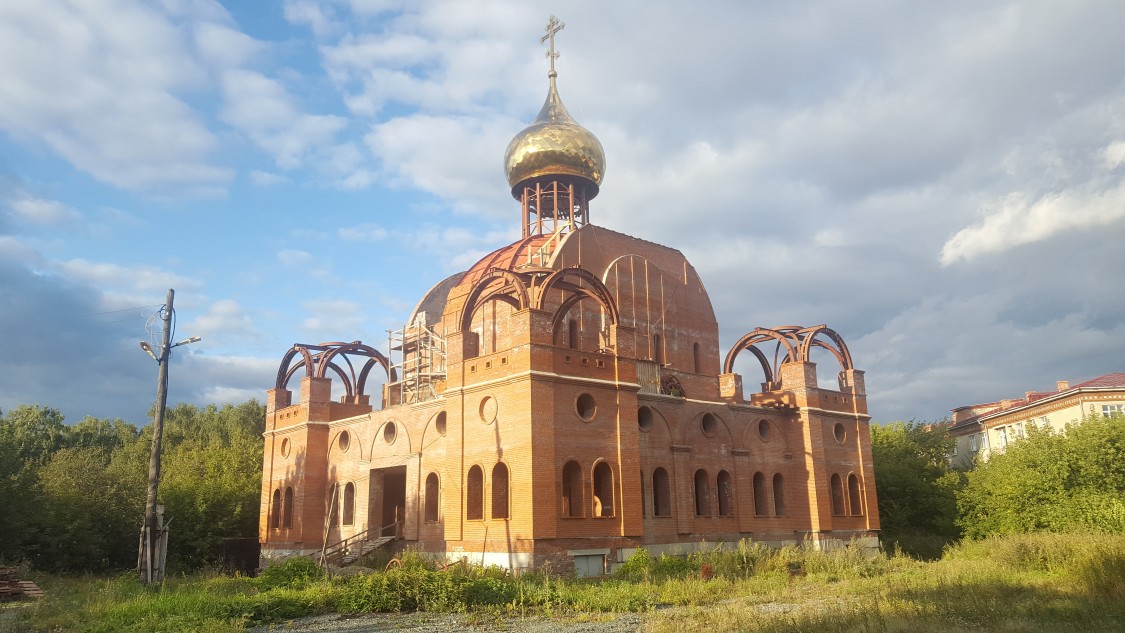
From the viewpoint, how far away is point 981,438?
135 ft

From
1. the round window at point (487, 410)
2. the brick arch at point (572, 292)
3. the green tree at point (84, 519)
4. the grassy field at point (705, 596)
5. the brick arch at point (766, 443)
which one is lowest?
the grassy field at point (705, 596)

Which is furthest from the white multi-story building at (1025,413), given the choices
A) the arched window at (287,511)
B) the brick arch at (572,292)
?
the arched window at (287,511)

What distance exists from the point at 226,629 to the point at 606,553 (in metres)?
9.55

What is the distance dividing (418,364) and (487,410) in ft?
17.2

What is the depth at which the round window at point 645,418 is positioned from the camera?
22812 millimetres

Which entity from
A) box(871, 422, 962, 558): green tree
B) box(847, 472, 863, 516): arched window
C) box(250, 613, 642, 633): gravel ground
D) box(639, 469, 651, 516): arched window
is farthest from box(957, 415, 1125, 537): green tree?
box(250, 613, 642, 633): gravel ground

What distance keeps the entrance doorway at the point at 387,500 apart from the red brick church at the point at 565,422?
0.06m

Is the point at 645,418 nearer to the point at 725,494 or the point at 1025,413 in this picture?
the point at 725,494

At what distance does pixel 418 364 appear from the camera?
25.1 meters

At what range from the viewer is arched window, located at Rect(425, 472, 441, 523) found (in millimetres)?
22828

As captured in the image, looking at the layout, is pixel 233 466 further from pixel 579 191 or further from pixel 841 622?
pixel 841 622

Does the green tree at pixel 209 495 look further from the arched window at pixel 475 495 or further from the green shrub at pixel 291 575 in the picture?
the arched window at pixel 475 495

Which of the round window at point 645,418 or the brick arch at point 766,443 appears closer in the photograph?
the round window at point 645,418

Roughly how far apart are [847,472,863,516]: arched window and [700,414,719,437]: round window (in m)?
6.07
